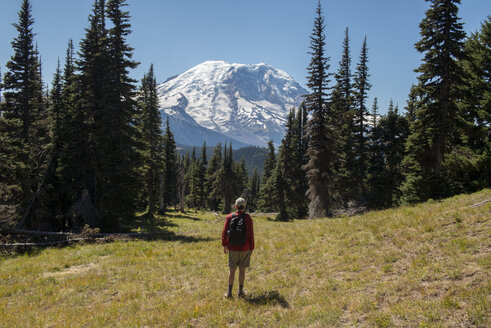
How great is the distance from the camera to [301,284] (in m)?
8.28

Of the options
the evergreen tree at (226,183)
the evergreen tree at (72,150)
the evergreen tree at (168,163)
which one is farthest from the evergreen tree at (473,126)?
the evergreen tree at (168,163)

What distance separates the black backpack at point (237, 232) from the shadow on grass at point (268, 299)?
5.03ft

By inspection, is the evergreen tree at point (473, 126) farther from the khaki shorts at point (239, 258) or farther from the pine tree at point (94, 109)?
the pine tree at point (94, 109)

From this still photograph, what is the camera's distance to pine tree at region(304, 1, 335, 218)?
92.5 ft

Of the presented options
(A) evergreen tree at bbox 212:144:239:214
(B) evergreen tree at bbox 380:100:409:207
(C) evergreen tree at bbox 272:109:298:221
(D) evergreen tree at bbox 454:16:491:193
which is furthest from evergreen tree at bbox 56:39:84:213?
(B) evergreen tree at bbox 380:100:409:207

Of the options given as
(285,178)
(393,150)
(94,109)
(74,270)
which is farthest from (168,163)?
(74,270)

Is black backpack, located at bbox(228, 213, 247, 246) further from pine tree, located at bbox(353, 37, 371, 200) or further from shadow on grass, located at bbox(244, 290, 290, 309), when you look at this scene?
pine tree, located at bbox(353, 37, 371, 200)

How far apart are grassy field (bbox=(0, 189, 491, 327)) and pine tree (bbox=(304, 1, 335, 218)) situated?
48.8ft

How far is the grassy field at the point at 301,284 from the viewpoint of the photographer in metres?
5.91

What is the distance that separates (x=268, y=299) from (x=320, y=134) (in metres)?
23.0

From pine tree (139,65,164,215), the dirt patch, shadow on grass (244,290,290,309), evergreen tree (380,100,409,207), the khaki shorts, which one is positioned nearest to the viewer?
shadow on grass (244,290,290,309)

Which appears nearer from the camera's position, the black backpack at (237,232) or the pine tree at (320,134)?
the black backpack at (237,232)

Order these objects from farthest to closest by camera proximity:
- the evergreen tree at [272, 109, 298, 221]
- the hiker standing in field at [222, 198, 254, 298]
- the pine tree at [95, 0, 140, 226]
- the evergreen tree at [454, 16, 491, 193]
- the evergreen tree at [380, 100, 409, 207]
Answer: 1. the evergreen tree at [272, 109, 298, 221]
2. the evergreen tree at [380, 100, 409, 207]
3. the pine tree at [95, 0, 140, 226]
4. the evergreen tree at [454, 16, 491, 193]
5. the hiker standing in field at [222, 198, 254, 298]

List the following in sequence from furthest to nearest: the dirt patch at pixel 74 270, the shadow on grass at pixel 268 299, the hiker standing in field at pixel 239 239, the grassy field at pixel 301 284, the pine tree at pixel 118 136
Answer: the pine tree at pixel 118 136 < the dirt patch at pixel 74 270 < the hiker standing in field at pixel 239 239 < the shadow on grass at pixel 268 299 < the grassy field at pixel 301 284
